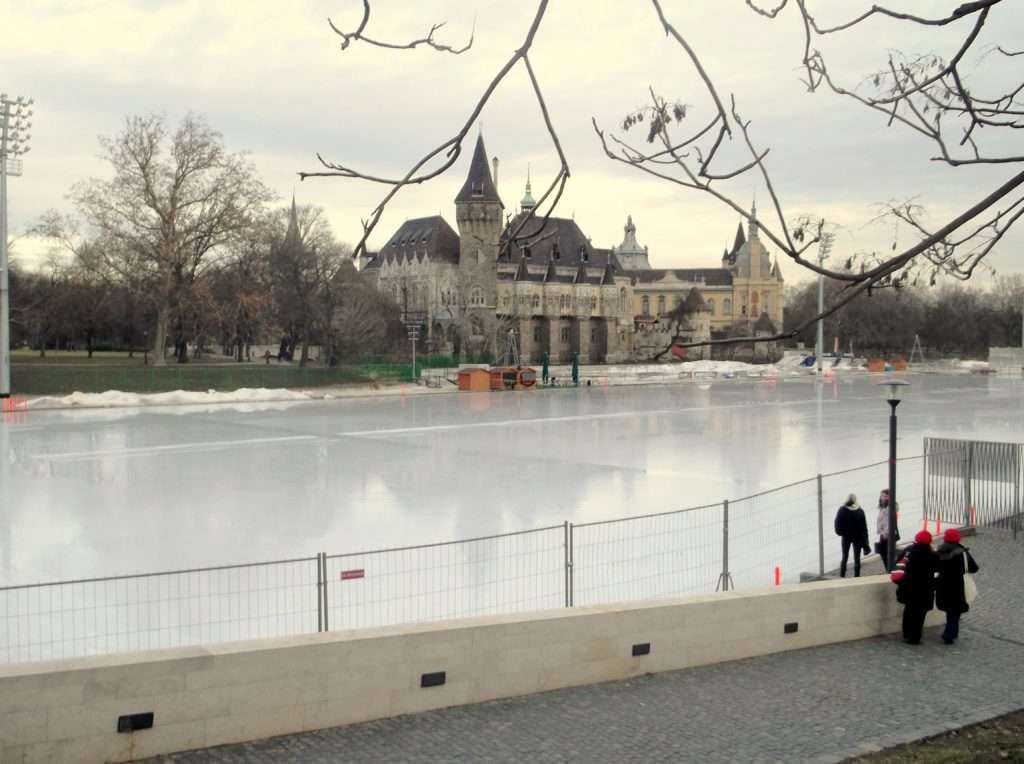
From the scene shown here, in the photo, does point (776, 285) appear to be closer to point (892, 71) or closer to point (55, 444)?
point (55, 444)

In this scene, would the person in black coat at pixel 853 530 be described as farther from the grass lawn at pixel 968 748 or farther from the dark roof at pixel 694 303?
the dark roof at pixel 694 303

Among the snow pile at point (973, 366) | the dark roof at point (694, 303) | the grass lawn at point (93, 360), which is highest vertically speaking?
the dark roof at point (694, 303)

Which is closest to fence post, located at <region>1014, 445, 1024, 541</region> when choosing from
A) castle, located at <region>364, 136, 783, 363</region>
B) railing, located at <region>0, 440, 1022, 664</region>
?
railing, located at <region>0, 440, 1022, 664</region>

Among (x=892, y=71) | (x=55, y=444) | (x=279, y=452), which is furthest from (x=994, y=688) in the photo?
(x=55, y=444)

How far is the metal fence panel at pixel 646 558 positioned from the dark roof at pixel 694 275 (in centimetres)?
12686

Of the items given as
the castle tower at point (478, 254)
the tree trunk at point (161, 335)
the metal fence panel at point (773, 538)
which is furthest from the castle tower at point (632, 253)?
the metal fence panel at point (773, 538)

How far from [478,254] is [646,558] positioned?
77.8m

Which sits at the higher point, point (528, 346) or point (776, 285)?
point (776, 285)

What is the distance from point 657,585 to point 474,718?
12.5 feet

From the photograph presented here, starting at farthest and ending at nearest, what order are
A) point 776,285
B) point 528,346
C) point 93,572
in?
point 776,285, point 528,346, point 93,572

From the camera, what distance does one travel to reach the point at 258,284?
54219 mm

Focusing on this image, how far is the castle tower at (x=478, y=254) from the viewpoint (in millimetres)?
81250

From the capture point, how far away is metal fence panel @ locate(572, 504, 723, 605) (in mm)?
9414

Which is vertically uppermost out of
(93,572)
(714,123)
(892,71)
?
(892,71)
